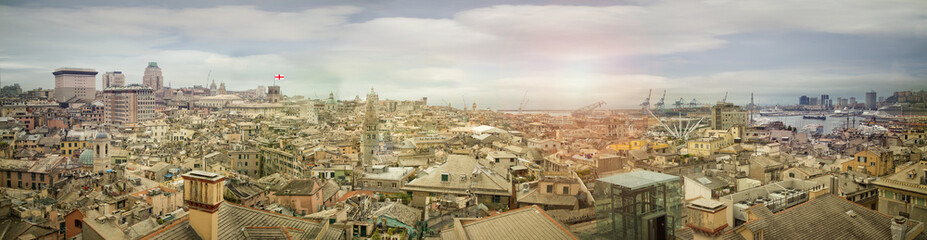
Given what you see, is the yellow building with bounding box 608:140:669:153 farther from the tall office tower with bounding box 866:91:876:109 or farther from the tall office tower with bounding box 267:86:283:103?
the tall office tower with bounding box 267:86:283:103

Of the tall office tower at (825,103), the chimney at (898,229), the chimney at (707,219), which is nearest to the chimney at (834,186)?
the chimney at (898,229)

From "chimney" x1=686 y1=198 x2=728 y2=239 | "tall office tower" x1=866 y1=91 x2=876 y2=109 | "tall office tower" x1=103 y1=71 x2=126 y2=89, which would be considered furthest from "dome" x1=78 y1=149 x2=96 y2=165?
"tall office tower" x1=866 y1=91 x2=876 y2=109

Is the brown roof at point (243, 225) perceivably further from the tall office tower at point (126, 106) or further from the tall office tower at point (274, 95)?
the tall office tower at point (274, 95)

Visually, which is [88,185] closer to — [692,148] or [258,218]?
[258,218]

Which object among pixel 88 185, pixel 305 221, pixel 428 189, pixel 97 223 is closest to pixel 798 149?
pixel 428 189

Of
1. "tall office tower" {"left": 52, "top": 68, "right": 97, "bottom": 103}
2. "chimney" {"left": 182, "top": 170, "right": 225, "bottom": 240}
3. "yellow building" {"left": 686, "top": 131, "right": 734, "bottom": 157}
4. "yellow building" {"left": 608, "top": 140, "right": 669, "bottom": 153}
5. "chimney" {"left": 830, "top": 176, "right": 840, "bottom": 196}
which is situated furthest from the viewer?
"tall office tower" {"left": 52, "top": 68, "right": 97, "bottom": 103}

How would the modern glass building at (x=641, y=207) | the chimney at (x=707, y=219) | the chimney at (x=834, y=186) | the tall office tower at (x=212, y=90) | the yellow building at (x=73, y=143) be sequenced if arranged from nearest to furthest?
the chimney at (x=707, y=219) → the modern glass building at (x=641, y=207) → the chimney at (x=834, y=186) → the yellow building at (x=73, y=143) → the tall office tower at (x=212, y=90)

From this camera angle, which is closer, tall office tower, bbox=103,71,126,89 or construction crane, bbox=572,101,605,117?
construction crane, bbox=572,101,605,117
